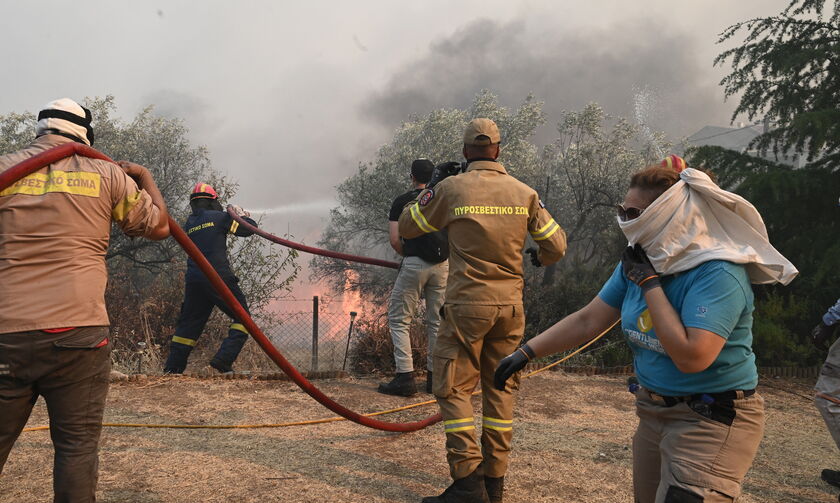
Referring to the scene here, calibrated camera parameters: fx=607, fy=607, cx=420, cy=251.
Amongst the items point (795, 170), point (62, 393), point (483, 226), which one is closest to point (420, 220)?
point (483, 226)

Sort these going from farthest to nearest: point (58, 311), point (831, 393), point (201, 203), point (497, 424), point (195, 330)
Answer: point (201, 203) → point (195, 330) → point (831, 393) → point (497, 424) → point (58, 311)

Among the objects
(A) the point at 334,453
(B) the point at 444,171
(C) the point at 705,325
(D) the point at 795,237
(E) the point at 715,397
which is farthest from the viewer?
(D) the point at 795,237

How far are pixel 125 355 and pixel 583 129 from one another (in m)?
15.8

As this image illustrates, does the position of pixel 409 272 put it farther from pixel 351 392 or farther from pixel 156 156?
pixel 156 156

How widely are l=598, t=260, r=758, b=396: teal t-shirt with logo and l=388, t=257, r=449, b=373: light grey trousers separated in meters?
3.14

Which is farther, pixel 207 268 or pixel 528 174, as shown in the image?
pixel 528 174

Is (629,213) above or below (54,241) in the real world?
above

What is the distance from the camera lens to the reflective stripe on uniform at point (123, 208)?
2627 mm

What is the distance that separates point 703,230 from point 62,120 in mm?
2597

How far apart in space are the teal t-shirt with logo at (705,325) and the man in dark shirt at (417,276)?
3039 millimetres

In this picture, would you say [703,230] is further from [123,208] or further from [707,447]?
[123,208]

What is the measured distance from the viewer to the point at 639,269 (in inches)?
75.6

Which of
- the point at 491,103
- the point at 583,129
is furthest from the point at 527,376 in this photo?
the point at 491,103

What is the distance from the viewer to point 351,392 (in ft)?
19.0
